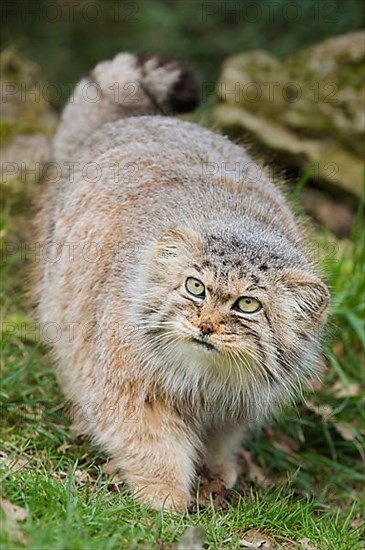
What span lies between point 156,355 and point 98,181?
1.85 metres

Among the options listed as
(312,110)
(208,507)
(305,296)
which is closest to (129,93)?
(312,110)

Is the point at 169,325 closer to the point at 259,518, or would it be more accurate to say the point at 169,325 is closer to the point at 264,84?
the point at 259,518

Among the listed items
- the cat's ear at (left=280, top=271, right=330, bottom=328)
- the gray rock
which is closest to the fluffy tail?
the gray rock

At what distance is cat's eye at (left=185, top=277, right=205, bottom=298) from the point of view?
5949mm

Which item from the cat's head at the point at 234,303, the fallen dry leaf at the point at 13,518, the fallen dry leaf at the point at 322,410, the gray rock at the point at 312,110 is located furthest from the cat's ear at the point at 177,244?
the gray rock at the point at 312,110

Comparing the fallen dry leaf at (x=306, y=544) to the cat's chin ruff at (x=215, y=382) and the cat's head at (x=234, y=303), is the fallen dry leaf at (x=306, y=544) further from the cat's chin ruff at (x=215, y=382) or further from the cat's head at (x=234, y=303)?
the cat's head at (x=234, y=303)

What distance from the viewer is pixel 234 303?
590 centimetres

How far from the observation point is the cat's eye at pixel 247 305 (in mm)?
5918

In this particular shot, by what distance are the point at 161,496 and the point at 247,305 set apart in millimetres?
1440

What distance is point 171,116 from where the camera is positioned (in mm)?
8992

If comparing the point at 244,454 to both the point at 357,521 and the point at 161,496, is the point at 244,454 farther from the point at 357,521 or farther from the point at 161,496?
the point at 161,496

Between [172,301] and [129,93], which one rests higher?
[129,93]

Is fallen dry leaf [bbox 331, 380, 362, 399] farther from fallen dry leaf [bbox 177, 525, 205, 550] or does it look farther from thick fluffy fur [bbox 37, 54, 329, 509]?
fallen dry leaf [bbox 177, 525, 205, 550]

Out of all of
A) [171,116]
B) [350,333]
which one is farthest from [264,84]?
[350,333]
